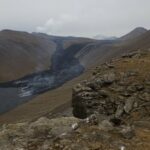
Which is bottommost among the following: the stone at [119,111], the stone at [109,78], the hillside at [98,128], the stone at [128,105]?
the stone at [119,111]

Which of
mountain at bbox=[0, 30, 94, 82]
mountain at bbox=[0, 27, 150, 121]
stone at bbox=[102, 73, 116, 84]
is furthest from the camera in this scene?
mountain at bbox=[0, 30, 94, 82]

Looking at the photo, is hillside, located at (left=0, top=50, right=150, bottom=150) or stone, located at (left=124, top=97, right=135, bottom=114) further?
stone, located at (left=124, top=97, right=135, bottom=114)

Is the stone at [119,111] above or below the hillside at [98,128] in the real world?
below

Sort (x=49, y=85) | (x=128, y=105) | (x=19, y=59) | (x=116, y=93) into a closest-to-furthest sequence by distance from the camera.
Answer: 1. (x=128, y=105)
2. (x=116, y=93)
3. (x=49, y=85)
4. (x=19, y=59)

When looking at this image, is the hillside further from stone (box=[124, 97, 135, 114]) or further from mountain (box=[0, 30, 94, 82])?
mountain (box=[0, 30, 94, 82])

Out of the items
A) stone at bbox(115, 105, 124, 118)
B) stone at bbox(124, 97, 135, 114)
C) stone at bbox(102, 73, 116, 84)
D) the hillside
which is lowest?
stone at bbox(115, 105, 124, 118)

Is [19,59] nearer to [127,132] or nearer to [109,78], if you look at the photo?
[109,78]

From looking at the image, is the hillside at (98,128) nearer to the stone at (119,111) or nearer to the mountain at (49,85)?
the stone at (119,111)

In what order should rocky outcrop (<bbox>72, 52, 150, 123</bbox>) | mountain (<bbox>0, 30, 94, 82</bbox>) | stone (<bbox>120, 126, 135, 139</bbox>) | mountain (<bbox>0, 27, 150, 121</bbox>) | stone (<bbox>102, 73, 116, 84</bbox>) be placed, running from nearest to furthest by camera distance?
stone (<bbox>120, 126, 135, 139</bbox>) → rocky outcrop (<bbox>72, 52, 150, 123</bbox>) → stone (<bbox>102, 73, 116, 84</bbox>) → mountain (<bbox>0, 27, 150, 121</bbox>) → mountain (<bbox>0, 30, 94, 82</bbox>)

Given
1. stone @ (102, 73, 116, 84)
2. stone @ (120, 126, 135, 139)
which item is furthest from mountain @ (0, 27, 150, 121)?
stone @ (120, 126, 135, 139)

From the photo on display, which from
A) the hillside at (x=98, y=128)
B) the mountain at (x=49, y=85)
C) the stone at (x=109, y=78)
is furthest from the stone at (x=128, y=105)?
the mountain at (x=49, y=85)

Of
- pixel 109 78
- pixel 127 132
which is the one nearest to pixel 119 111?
pixel 109 78

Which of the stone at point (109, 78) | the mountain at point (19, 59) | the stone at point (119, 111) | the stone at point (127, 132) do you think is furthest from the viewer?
the mountain at point (19, 59)

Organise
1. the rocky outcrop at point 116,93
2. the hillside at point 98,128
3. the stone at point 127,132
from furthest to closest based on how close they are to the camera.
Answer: the rocky outcrop at point 116,93 < the stone at point 127,132 < the hillside at point 98,128
